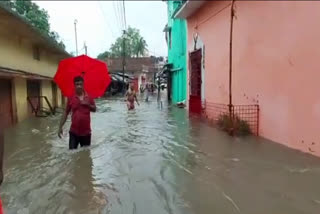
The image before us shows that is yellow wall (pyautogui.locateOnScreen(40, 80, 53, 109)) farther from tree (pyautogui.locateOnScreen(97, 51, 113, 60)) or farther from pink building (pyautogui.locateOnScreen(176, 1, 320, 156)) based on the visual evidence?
tree (pyautogui.locateOnScreen(97, 51, 113, 60))

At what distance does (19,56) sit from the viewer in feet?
47.8

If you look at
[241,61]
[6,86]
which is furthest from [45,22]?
[241,61]

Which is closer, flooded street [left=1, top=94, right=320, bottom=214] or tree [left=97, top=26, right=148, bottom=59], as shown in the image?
flooded street [left=1, top=94, right=320, bottom=214]

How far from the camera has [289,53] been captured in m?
7.39

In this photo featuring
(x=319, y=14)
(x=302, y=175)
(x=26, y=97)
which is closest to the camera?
(x=302, y=175)

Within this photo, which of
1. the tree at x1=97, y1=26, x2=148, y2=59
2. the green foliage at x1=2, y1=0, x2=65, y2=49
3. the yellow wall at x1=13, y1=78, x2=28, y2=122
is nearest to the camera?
the yellow wall at x1=13, y1=78, x2=28, y2=122

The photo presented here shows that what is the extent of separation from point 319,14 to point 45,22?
3749 cm

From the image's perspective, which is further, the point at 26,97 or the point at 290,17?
the point at 26,97

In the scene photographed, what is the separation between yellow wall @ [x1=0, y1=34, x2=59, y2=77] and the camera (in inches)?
492

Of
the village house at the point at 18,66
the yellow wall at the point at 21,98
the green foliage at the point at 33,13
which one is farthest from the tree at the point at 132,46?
the yellow wall at the point at 21,98

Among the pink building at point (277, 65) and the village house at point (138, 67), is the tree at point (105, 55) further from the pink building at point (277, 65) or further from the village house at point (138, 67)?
the pink building at point (277, 65)

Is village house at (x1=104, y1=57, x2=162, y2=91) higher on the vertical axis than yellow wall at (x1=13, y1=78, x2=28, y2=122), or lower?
higher

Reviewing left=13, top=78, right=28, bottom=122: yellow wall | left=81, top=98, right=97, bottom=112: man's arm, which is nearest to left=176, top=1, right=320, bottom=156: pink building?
left=81, top=98, right=97, bottom=112: man's arm

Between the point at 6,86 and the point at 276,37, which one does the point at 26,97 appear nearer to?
the point at 6,86
